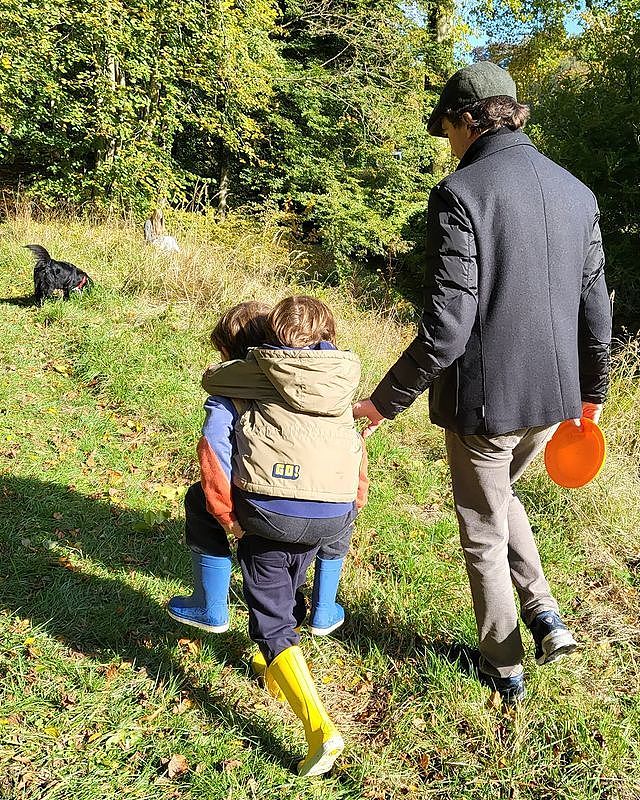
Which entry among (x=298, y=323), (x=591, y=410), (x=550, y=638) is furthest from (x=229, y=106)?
(x=550, y=638)

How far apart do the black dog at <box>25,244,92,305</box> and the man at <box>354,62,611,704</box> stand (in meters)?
5.38

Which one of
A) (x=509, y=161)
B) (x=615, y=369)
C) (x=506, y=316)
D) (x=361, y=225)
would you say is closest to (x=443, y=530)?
(x=506, y=316)

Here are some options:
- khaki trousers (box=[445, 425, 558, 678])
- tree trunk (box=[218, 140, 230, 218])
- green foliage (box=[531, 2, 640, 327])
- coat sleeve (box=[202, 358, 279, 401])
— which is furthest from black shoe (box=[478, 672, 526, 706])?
tree trunk (box=[218, 140, 230, 218])

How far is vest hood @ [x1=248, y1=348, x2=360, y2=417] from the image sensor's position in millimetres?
2162

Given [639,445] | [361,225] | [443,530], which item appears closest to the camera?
[443,530]

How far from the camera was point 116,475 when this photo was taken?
447 centimetres

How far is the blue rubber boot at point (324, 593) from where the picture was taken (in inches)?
104

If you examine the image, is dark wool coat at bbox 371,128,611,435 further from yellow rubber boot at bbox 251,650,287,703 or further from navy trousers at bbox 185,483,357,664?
yellow rubber boot at bbox 251,650,287,703

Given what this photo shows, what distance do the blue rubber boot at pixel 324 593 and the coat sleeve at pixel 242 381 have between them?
78 cm

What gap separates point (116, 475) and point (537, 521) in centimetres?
272

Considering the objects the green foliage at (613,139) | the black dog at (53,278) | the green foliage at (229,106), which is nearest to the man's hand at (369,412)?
the black dog at (53,278)

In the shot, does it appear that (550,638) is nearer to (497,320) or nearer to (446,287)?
(497,320)

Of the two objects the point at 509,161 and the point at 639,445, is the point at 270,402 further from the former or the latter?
the point at 639,445

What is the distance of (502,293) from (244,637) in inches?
76.8
